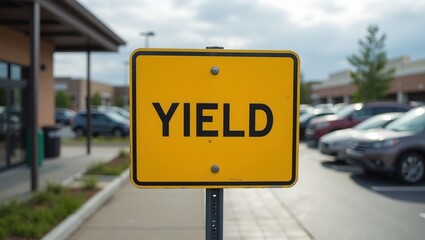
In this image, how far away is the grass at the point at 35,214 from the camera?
477cm

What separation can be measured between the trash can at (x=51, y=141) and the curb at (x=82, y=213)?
4967mm

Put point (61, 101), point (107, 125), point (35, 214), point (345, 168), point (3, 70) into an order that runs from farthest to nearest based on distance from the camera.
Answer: point (61, 101), point (107, 125), point (345, 168), point (3, 70), point (35, 214)

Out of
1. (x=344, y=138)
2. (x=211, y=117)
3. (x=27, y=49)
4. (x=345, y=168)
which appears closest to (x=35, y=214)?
(x=211, y=117)

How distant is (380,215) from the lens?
6.25 m

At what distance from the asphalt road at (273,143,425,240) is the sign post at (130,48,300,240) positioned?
12.5 ft

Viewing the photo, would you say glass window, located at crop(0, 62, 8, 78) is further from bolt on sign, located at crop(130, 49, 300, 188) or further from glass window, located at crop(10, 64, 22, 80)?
bolt on sign, located at crop(130, 49, 300, 188)

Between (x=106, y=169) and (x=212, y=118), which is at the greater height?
(x=212, y=118)

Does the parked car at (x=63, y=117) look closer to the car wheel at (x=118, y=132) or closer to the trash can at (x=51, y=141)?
the car wheel at (x=118, y=132)

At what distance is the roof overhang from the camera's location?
27.8 ft

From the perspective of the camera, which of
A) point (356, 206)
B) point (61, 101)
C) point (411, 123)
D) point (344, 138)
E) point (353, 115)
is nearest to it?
point (356, 206)

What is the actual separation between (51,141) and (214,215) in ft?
38.9

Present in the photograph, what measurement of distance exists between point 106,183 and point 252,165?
6.96 metres

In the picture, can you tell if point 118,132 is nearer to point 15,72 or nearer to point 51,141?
point 51,141

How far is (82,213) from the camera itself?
5.79 meters
